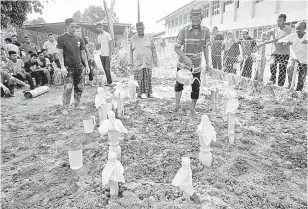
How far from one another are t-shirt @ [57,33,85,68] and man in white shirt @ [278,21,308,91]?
401 centimetres

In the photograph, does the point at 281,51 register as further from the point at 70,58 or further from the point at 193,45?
the point at 70,58

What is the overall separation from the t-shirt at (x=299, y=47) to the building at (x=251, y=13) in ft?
24.6

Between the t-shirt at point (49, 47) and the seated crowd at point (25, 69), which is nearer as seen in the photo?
the seated crowd at point (25, 69)

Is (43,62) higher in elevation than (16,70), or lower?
higher

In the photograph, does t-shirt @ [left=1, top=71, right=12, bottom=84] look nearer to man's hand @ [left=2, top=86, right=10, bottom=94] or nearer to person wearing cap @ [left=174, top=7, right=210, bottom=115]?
man's hand @ [left=2, top=86, right=10, bottom=94]

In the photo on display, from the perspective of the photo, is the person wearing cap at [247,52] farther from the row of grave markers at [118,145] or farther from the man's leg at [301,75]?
the row of grave markers at [118,145]

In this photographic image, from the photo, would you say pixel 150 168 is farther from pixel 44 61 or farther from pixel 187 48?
pixel 44 61

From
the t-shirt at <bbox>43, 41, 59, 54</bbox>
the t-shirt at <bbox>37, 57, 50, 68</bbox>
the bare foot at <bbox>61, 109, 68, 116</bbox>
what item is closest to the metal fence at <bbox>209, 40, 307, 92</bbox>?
the bare foot at <bbox>61, 109, 68, 116</bbox>

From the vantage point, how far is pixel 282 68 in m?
5.91

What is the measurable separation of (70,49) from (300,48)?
14.1ft

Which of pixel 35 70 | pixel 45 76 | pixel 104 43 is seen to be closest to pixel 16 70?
pixel 35 70

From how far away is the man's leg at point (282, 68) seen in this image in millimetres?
5805

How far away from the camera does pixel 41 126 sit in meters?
4.62

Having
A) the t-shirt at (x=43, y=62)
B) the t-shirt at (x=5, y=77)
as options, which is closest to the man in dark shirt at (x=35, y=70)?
the t-shirt at (x=43, y=62)
